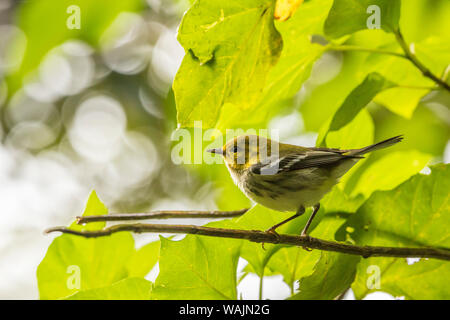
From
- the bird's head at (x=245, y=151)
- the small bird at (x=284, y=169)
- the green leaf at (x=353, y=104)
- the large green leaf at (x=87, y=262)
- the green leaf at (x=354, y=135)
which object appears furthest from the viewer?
the bird's head at (x=245, y=151)

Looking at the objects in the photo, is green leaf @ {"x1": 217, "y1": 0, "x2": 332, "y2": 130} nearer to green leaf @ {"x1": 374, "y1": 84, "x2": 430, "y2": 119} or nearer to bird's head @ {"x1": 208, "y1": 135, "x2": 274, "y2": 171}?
green leaf @ {"x1": 374, "y1": 84, "x2": 430, "y2": 119}

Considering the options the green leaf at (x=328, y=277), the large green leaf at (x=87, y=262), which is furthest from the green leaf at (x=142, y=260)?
the green leaf at (x=328, y=277)

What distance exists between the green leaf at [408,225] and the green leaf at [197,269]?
32cm

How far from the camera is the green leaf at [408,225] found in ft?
4.44

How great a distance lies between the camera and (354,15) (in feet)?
4.31

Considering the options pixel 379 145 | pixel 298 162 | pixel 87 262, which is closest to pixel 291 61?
pixel 379 145

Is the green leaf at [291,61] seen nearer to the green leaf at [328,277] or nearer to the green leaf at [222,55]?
the green leaf at [222,55]

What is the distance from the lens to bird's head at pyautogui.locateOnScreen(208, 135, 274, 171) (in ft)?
7.25

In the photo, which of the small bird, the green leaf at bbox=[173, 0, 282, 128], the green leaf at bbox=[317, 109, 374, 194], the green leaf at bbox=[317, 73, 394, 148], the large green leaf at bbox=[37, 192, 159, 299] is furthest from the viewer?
the small bird

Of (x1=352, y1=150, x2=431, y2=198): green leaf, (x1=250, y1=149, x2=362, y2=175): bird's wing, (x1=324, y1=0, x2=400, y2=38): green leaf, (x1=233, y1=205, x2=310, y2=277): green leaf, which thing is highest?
(x1=324, y1=0, x2=400, y2=38): green leaf

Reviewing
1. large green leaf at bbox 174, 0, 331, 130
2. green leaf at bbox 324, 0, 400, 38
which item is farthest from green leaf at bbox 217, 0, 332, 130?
green leaf at bbox 324, 0, 400, 38

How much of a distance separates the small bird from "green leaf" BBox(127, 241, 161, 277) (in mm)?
457
